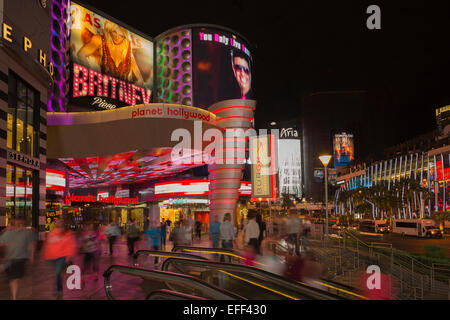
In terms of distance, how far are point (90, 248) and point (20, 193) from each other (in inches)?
347

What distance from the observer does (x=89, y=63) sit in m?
49.0

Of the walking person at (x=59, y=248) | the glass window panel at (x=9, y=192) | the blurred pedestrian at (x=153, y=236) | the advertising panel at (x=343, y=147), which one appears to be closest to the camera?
the walking person at (x=59, y=248)

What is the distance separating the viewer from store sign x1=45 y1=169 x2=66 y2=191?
3028cm

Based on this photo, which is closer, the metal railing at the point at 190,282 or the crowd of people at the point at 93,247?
the metal railing at the point at 190,282

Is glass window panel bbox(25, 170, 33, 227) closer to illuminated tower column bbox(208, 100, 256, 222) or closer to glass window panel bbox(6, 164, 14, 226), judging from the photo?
glass window panel bbox(6, 164, 14, 226)

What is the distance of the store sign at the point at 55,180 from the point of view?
3028 cm

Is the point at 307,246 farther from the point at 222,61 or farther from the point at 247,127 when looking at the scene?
the point at 222,61

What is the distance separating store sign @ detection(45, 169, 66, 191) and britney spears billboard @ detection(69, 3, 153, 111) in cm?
1553

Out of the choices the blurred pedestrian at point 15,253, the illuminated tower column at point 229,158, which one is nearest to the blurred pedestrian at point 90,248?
the blurred pedestrian at point 15,253

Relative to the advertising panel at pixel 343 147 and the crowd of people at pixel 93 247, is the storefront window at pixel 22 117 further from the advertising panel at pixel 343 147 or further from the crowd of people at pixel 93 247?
the advertising panel at pixel 343 147

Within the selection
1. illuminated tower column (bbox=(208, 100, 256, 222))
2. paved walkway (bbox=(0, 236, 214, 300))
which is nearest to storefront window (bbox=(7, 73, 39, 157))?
paved walkway (bbox=(0, 236, 214, 300))

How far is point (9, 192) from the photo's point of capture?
1723 cm

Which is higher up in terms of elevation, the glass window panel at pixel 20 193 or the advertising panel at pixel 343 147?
the advertising panel at pixel 343 147

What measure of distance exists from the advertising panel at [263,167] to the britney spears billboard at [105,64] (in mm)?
19787
